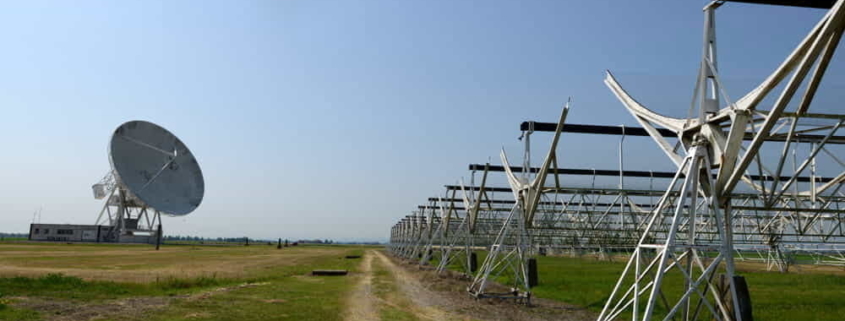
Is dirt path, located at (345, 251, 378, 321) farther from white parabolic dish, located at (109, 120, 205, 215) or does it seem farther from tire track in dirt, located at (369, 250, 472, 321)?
white parabolic dish, located at (109, 120, 205, 215)

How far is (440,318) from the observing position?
2053 centimetres

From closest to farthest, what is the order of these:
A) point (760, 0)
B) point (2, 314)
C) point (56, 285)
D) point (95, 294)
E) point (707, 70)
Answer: point (760, 0) < point (707, 70) < point (2, 314) < point (95, 294) < point (56, 285)

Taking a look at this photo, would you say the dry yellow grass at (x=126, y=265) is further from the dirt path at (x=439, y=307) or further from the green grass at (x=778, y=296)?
the green grass at (x=778, y=296)

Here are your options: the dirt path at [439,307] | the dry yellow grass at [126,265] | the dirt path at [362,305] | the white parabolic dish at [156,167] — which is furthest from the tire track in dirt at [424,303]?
the white parabolic dish at [156,167]

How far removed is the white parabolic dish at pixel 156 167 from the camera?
9506 centimetres

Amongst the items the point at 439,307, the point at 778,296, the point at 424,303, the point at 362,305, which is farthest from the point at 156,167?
the point at 778,296

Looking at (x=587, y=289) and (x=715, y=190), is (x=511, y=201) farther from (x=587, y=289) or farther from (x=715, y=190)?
(x=715, y=190)

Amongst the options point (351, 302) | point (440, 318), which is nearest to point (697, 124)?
point (440, 318)

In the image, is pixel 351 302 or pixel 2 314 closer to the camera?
pixel 2 314

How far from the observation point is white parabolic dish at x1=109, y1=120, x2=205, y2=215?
312 ft

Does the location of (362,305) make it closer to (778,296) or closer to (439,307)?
(439,307)

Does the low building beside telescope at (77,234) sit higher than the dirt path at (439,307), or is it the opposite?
the low building beside telescope at (77,234)

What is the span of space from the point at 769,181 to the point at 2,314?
3700 cm

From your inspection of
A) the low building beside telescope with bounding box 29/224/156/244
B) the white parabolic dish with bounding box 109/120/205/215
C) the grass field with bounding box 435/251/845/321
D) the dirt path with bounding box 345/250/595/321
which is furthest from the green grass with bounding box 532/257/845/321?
the low building beside telescope with bounding box 29/224/156/244
